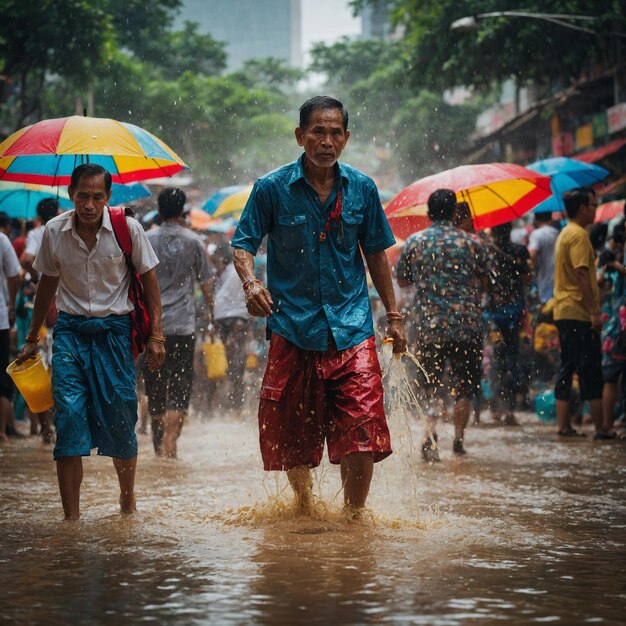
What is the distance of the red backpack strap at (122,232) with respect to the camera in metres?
5.37

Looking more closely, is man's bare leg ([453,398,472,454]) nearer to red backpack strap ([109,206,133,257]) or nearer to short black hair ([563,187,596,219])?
short black hair ([563,187,596,219])

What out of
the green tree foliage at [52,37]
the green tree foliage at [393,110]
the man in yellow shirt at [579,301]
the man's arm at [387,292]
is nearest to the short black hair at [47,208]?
the man in yellow shirt at [579,301]

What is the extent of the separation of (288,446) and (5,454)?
4.21 m

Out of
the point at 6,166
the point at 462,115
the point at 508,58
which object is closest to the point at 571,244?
the point at 6,166

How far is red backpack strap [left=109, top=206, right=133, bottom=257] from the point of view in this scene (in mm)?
5367

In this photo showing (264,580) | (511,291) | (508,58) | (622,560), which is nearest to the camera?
(264,580)

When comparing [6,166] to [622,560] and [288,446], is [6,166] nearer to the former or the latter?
[288,446]

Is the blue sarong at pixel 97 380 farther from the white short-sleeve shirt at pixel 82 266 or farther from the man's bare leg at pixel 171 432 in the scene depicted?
the man's bare leg at pixel 171 432

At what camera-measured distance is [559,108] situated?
1224 inches

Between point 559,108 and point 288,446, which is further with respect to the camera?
point 559,108

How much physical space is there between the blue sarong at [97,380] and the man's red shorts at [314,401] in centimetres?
68

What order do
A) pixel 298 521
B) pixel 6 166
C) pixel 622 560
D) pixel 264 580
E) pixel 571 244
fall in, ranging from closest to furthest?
pixel 264 580, pixel 622 560, pixel 298 521, pixel 6 166, pixel 571 244

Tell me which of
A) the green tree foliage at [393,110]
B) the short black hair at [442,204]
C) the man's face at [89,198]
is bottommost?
the man's face at [89,198]

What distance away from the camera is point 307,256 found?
506cm
